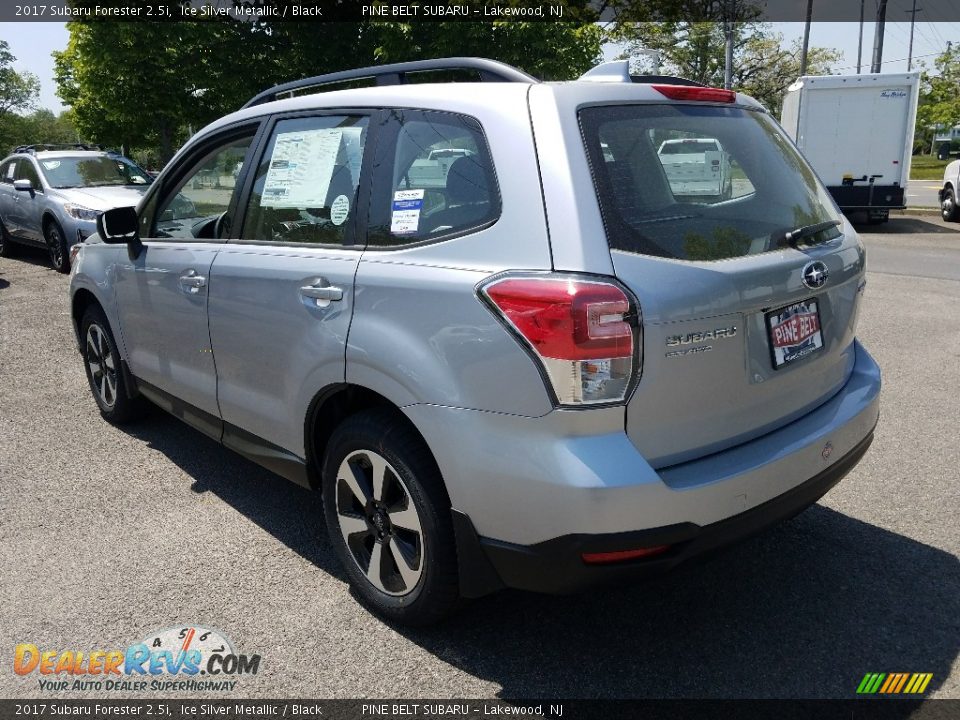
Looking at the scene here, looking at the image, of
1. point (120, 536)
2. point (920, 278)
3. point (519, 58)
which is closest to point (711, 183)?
point (120, 536)

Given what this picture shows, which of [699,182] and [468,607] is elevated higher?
[699,182]

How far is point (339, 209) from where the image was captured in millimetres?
3014

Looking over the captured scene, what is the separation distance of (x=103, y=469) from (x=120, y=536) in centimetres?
92

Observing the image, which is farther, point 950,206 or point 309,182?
point 950,206

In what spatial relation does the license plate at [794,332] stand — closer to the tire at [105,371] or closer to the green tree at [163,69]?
the tire at [105,371]

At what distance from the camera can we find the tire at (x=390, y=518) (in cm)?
261

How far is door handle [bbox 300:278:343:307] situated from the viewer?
2832mm

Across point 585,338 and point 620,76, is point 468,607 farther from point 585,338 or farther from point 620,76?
point 620,76

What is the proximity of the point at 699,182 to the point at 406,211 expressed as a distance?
1040mm

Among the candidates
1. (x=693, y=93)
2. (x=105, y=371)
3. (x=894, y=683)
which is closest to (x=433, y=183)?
(x=693, y=93)

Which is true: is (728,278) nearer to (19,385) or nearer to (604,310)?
(604,310)

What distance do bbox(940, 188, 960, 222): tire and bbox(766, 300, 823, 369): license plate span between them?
17431mm

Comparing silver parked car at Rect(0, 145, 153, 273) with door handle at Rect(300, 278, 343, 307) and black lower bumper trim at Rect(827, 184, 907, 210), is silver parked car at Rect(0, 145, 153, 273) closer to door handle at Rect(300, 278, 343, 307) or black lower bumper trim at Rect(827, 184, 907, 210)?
door handle at Rect(300, 278, 343, 307)

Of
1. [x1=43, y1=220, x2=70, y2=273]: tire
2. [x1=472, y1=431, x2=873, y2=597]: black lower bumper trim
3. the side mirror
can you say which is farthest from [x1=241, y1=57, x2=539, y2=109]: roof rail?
[x1=43, y1=220, x2=70, y2=273]: tire
